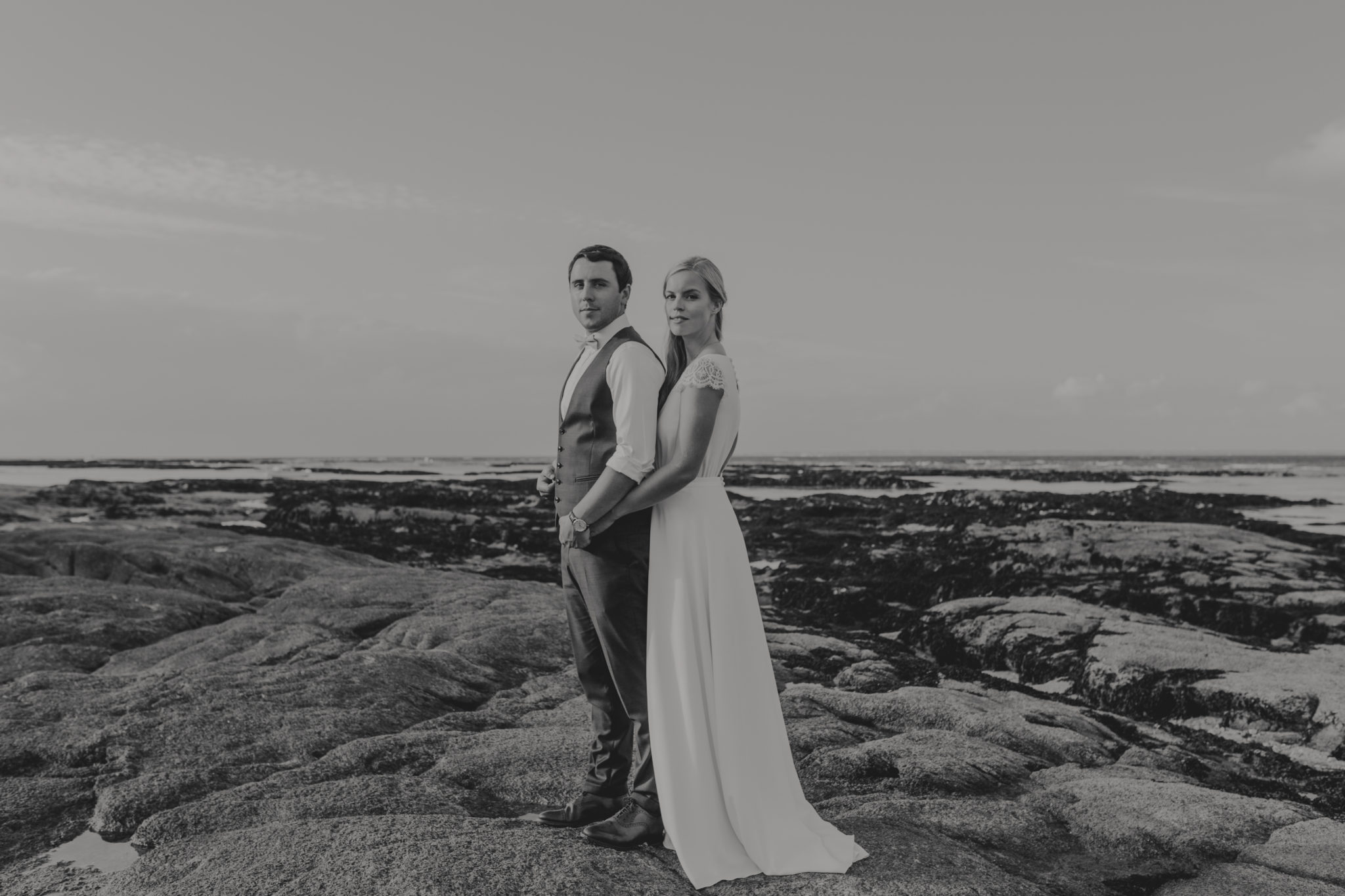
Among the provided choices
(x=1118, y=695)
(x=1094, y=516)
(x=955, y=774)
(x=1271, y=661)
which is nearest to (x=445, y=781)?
(x=955, y=774)

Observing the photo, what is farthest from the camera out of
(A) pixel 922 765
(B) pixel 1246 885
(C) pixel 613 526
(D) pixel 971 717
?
(D) pixel 971 717

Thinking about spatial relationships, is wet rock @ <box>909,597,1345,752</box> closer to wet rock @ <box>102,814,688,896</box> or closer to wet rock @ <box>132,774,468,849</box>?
wet rock @ <box>102,814,688,896</box>

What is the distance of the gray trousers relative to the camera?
3709 millimetres

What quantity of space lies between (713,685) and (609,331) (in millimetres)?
1567

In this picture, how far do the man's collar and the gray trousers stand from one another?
0.75 meters

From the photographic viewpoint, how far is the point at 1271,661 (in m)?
8.77

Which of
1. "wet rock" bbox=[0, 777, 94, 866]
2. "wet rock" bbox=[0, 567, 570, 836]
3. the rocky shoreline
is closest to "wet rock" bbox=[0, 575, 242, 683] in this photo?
the rocky shoreline

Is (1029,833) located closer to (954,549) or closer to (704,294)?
(704,294)

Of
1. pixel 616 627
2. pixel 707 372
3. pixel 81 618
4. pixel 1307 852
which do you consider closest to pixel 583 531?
pixel 616 627

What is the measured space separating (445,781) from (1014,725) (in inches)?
157

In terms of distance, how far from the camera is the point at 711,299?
3631mm

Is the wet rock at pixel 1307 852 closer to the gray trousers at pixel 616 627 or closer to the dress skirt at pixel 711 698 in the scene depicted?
the dress skirt at pixel 711 698

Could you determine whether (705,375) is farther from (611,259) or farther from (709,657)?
(709,657)

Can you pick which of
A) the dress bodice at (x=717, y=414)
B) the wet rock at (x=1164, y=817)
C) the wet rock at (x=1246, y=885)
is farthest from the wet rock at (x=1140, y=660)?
the dress bodice at (x=717, y=414)
